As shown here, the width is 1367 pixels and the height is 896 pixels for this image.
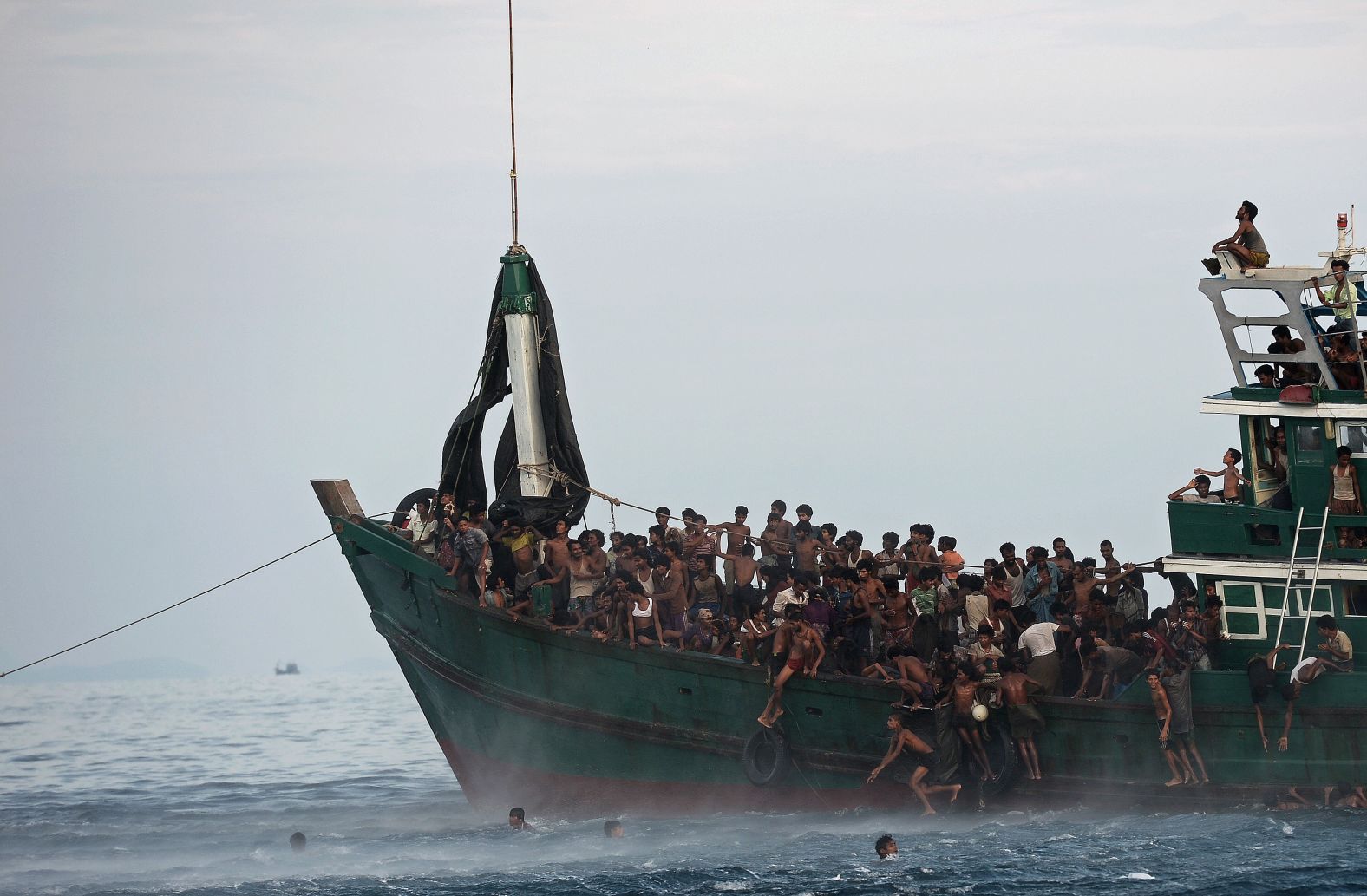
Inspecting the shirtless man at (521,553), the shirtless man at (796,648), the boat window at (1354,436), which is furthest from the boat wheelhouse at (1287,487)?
the shirtless man at (521,553)

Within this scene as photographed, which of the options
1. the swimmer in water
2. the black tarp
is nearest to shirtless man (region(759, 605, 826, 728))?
the swimmer in water

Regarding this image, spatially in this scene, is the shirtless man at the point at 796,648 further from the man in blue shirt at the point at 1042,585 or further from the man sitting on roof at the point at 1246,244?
the man sitting on roof at the point at 1246,244

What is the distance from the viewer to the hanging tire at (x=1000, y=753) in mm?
23719

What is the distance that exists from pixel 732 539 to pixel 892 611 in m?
2.82

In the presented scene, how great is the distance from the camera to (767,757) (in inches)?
993

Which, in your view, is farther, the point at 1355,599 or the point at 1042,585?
the point at 1042,585

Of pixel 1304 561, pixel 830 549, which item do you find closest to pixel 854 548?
pixel 830 549

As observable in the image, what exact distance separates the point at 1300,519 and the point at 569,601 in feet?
31.6

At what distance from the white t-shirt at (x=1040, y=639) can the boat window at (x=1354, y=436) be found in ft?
13.1

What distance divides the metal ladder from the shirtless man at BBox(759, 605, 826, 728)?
18.1 ft

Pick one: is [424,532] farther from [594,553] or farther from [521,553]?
[594,553]

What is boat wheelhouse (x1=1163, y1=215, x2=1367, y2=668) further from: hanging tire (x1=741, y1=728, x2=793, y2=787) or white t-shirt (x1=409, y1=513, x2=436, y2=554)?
white t-shirt (x1=409, y1=513, x2=436, y2=554)

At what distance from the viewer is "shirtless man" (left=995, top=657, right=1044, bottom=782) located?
76.6 feet

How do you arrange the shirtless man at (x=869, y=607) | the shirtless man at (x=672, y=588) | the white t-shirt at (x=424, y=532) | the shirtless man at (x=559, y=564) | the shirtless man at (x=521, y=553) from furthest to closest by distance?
the white t-shirt at (x=424, y=532)
the shirtless man at (x=521, y=553)
the shirtless man at (x=559, y=564)
the shirtless man at (x=672, y=588)
the shirtless man at (x=869, y=607)
